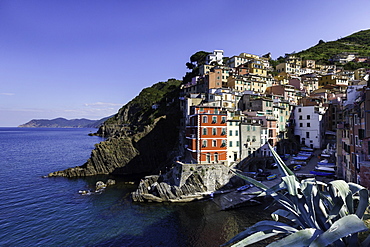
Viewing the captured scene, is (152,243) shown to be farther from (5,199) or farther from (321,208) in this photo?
(5,199)

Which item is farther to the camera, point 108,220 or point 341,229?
point 108,220

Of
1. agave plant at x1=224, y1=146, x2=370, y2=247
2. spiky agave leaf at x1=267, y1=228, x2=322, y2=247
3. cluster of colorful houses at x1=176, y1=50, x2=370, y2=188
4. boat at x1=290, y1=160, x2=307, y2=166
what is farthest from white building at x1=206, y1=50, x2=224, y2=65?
spiky agave leaf at x1=267, y1=228, x2=322, y2=247


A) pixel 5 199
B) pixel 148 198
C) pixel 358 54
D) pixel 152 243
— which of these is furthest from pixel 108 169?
pixel 358 54

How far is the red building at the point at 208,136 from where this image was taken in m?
46.6

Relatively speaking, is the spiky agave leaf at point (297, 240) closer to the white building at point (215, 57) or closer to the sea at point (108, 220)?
the sea at point (108, 220)

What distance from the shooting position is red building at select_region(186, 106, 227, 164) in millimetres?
46562

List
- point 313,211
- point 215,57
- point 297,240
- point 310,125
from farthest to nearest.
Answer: point 215,57 < point 310,125 < point 313,211 < point 297,240

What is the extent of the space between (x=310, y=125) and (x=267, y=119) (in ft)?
55.2

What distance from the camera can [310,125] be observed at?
6378 cm

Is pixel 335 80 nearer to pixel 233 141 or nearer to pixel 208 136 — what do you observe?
pixel 233 141

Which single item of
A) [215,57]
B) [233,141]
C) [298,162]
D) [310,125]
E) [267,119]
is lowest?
[298,162]

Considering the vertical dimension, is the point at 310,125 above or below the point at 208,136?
above

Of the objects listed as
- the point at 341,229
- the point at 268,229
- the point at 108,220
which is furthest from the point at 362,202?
the point at 108,220

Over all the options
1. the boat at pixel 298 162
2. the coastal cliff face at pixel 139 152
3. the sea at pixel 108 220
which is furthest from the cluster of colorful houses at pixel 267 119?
the sea at pixel 108 220
